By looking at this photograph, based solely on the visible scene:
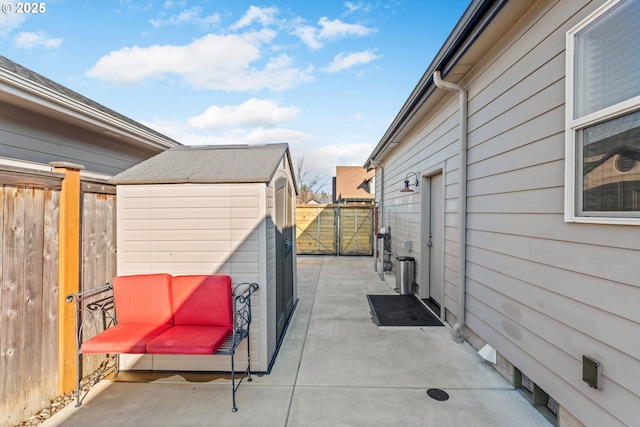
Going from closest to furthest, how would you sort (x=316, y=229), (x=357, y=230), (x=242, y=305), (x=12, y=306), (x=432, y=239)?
(x=12, y=306), (x=242, y=305), (x=432, y=239), (x=357, y=230), (x=316, y=229)

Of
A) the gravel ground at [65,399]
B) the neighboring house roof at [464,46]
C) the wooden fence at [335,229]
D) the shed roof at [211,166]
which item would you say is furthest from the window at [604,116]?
the wooden fence at [335,229]

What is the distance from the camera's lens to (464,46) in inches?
112

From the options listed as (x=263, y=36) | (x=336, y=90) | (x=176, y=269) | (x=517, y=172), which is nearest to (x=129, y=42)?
(x=263, y=36)

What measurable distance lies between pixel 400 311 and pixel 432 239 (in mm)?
1294

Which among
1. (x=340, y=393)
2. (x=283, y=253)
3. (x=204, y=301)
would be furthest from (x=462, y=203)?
(x=204, y=301)

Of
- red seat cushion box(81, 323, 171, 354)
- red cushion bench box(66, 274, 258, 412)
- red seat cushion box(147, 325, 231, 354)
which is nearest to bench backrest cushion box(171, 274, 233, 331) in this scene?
red cushion bench box(66, 274, 258, 412)

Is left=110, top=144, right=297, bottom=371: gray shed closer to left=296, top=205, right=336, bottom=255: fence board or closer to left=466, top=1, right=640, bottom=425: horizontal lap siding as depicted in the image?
left=466, top=1, right=640, bottom=425: horizontal lap siding

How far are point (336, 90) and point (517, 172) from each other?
28.5ft

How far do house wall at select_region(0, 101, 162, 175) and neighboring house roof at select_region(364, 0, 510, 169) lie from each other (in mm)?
4665

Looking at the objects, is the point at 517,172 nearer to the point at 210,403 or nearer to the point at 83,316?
the point at 210,403

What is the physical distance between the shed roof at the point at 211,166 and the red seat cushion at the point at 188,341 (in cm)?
129

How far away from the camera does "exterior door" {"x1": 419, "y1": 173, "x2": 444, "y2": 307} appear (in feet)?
14.9

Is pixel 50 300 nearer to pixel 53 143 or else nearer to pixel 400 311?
pixel 53 143

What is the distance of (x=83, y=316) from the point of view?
8.07ft
